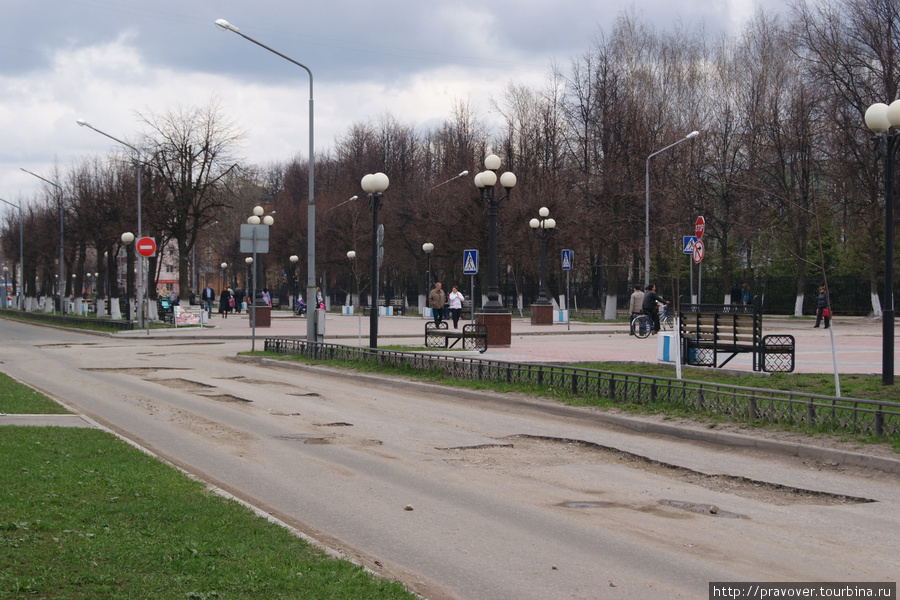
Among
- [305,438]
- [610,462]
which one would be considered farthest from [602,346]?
[610,462]

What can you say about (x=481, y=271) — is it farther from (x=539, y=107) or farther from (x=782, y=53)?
(x=782, y=53)

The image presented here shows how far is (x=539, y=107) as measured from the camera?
62938 millimetres

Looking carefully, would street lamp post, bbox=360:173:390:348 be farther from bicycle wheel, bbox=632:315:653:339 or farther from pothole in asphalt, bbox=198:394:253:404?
bicycle wheel, bbox=632:315:653:339

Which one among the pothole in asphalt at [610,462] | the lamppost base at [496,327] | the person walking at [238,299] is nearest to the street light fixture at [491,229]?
the lamppost base at [496,327]

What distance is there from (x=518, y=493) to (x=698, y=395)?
4.85 metres

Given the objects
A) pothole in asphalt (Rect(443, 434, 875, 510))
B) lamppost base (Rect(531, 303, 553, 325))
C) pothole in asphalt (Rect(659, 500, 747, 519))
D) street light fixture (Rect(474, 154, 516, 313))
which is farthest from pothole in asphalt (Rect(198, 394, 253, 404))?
lamppost base (Rect(531, 303, 553, 325))

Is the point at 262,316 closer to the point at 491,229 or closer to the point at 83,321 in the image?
the point at 83,321

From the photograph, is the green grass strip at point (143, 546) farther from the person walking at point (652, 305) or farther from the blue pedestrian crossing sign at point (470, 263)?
the person walking at point (652, 305)

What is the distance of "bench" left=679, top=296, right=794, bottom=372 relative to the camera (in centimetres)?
1574

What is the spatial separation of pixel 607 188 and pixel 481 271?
33.4ft

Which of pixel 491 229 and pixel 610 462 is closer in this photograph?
pixel 610 462

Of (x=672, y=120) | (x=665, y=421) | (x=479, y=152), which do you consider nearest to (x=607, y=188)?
(x=672, y=120)

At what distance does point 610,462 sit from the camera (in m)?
9.49

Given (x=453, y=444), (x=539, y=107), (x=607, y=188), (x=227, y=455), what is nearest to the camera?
(x=227, y=455)
